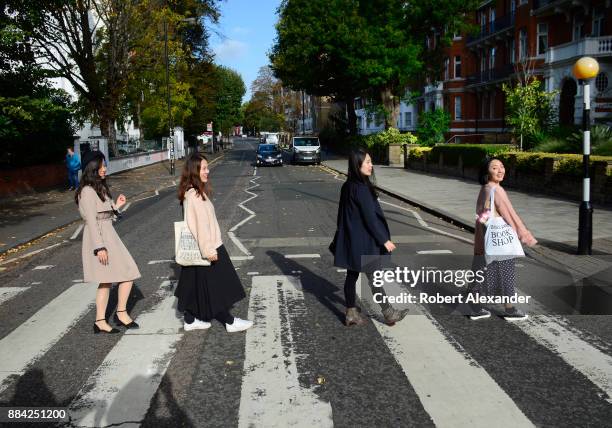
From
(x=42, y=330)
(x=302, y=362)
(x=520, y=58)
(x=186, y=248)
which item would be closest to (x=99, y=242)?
(x=186, y=248)

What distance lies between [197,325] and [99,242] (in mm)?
1248

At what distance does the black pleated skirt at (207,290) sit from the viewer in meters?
5.50

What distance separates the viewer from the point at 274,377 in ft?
14.8

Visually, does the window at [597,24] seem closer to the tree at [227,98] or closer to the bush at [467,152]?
the bush at [467,152]

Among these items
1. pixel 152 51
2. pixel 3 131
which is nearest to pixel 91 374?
pixel 3 131

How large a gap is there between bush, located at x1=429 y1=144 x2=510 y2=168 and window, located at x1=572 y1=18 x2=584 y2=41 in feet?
47.9

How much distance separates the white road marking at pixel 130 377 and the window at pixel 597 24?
1340 inches

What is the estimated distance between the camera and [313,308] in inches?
254

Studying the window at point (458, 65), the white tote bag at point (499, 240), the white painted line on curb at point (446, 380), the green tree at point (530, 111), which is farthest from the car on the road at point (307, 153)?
the white painted line on curb at point (446, 380)

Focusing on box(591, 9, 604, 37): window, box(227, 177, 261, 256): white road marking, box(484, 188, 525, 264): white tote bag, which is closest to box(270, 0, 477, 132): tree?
box(591, 9, 604, 37): window

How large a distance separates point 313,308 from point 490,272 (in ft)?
6.40

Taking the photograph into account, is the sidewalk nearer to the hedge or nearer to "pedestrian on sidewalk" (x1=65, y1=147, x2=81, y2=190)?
"pedestrian on sidewalk" (x1=65, y1=147, x2=81, y2=190)

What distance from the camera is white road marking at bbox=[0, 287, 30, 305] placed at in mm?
7227

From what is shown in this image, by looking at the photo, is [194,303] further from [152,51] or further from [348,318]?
[152,51]
